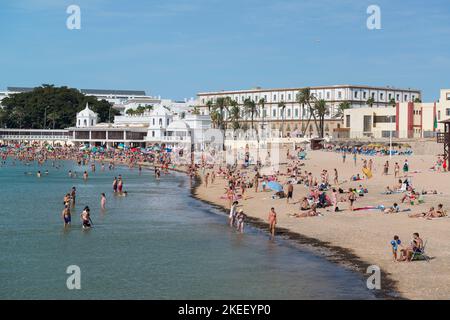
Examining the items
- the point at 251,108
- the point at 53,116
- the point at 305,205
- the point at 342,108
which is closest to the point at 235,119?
the point at 251,108

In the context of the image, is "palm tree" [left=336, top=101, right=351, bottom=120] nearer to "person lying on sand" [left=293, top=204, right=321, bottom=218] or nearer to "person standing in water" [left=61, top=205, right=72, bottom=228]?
"person lying on sand" [left=293, top=204, right=321, bottom=218]

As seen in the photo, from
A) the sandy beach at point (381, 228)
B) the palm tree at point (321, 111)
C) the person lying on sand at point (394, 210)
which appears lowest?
the sandy beach at point (381, 228)

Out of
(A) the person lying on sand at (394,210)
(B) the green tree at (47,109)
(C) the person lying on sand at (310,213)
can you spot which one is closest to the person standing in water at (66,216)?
(C) the person lying on sand at (310,213)

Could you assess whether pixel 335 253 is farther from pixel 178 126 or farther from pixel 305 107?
pixel 305 107

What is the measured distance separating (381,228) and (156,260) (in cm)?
957

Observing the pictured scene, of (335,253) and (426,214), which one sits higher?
(426,214)

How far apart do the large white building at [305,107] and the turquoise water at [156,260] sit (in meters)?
82.9

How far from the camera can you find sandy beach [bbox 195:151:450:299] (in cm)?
1841

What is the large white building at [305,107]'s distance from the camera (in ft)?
385

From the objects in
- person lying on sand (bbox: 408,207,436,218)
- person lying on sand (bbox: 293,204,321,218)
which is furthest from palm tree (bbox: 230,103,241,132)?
person lying on sand (bbox: 408,207,436,218)

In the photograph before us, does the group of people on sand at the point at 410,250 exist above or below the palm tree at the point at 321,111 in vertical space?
below

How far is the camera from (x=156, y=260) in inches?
887

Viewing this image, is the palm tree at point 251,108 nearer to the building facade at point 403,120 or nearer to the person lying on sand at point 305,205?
the building facade at point 403,120
